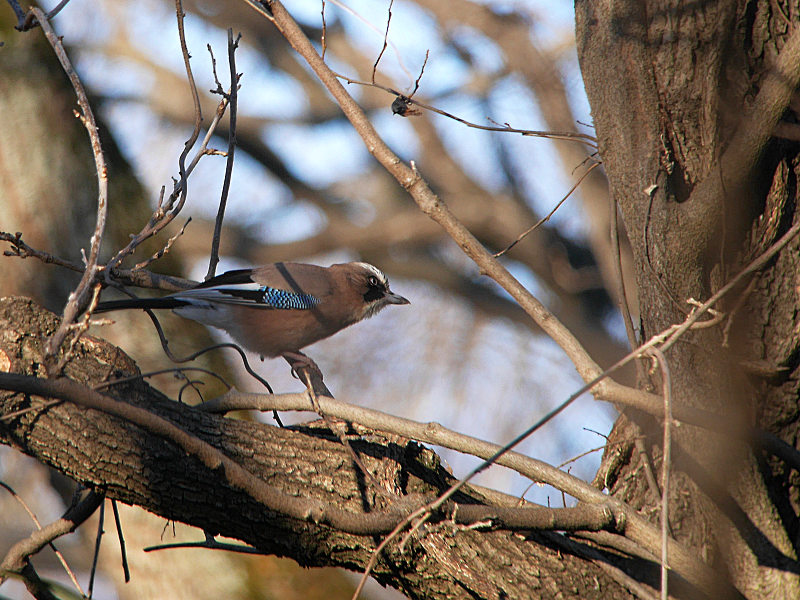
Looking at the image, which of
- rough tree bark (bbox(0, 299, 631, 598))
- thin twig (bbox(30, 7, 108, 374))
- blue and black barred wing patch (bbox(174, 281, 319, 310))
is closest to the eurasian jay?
blue and black barred wing patch (bbox(174, 281, 319, 310))

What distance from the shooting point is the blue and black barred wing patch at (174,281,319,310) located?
15.1ft

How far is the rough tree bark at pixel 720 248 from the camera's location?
295cm

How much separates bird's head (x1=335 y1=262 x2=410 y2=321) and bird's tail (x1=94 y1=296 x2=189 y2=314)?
1.48 meters

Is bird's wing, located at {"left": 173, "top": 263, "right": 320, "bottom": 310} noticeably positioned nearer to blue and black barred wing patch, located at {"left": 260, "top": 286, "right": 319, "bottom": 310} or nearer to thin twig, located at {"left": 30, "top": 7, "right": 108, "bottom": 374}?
blue and black barred wing patch, located at {"left": 260, "top": 286, "right": 319, "bottom": 310}

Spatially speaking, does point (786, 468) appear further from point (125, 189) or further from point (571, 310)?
point (571, 310)

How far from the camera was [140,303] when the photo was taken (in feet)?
12.8

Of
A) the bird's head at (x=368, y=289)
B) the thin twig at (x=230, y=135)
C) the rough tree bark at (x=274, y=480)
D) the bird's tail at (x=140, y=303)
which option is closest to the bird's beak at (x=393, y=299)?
the bird's head at (x=368, y=289)

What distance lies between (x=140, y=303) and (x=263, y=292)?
1.16 meters

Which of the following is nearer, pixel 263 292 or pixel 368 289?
pixel 263 292

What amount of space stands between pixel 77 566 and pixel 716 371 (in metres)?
9.67

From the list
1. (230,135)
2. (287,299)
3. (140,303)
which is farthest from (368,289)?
(230,135)

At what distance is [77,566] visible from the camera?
10.1m

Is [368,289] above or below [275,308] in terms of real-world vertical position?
above

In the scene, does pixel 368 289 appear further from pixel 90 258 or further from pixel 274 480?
pixel 90 258
